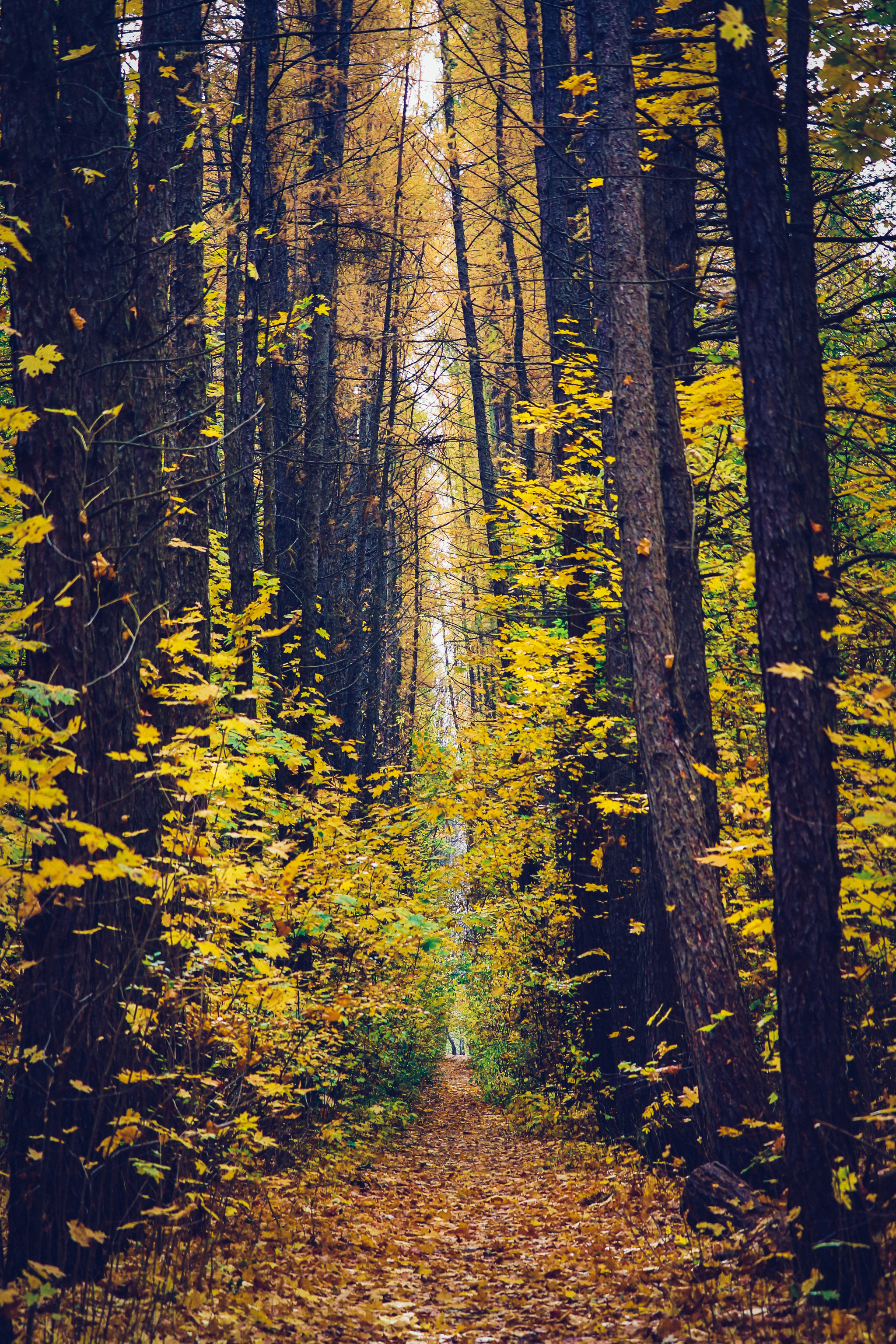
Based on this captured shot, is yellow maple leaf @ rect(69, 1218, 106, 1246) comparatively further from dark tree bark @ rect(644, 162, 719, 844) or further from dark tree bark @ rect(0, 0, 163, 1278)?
dark tree bark @ rect(644, 162, 719, 844)

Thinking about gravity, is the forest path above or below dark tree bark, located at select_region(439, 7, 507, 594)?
below

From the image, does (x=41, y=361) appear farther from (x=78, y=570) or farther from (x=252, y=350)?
(x=252, y=350)

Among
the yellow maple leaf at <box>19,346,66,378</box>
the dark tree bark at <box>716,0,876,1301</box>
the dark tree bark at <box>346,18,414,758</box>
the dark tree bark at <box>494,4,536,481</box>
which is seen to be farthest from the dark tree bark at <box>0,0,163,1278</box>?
the dark tree bark at <box>494,4,536,481</box>

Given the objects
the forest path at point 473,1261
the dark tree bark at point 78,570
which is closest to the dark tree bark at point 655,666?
the forest path at point 473,1261

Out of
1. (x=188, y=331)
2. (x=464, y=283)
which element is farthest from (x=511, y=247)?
(x=188, y=331)

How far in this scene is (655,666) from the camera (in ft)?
20.6

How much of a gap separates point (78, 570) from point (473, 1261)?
18.3 ft

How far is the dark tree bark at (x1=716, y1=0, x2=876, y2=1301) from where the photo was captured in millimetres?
4152

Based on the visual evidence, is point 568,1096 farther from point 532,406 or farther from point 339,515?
point 339,515

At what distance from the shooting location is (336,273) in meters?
13.5

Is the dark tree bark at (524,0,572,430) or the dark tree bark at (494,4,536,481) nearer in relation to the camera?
the dark tree bark at (524,0,572,430)

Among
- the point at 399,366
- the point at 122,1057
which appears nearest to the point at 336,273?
the point at 399,366

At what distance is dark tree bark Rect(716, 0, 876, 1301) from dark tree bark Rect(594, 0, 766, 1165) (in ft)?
4.23

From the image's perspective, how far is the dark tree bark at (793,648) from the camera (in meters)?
4.15
